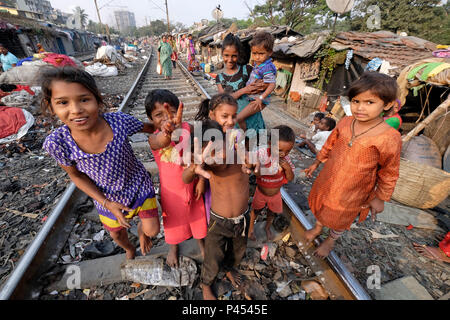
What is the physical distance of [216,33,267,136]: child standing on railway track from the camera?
2324 mm

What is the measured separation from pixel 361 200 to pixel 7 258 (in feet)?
11.5

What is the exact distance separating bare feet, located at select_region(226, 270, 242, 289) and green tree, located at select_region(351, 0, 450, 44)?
1155 inches

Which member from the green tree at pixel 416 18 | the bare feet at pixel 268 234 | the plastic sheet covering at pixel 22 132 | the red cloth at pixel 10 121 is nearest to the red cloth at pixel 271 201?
the bare feet at pixel 268 234

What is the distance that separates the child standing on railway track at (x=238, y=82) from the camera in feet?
7.63

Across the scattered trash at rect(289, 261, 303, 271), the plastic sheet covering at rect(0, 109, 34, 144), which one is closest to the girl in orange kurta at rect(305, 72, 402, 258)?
the scattered trash at rect(289, 261, 303, 271)

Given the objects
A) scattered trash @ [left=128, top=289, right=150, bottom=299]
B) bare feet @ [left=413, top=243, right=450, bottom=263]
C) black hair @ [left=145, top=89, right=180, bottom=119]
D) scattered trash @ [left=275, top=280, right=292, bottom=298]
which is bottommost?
bare feet @ [left=413, top=243, right=450, bottom=263]

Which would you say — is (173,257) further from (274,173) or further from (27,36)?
(27,36)

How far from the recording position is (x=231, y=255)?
1967 millimetres

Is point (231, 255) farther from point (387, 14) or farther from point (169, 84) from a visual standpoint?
point (387, 14)

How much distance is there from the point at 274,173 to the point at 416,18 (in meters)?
33.9

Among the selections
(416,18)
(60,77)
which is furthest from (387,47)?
(416,18)

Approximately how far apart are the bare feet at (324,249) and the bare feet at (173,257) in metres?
1.36

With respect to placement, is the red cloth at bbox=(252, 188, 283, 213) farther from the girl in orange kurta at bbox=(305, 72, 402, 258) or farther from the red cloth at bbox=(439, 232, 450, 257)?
the red cloth at bbox=(439, 232, 450, 257)
